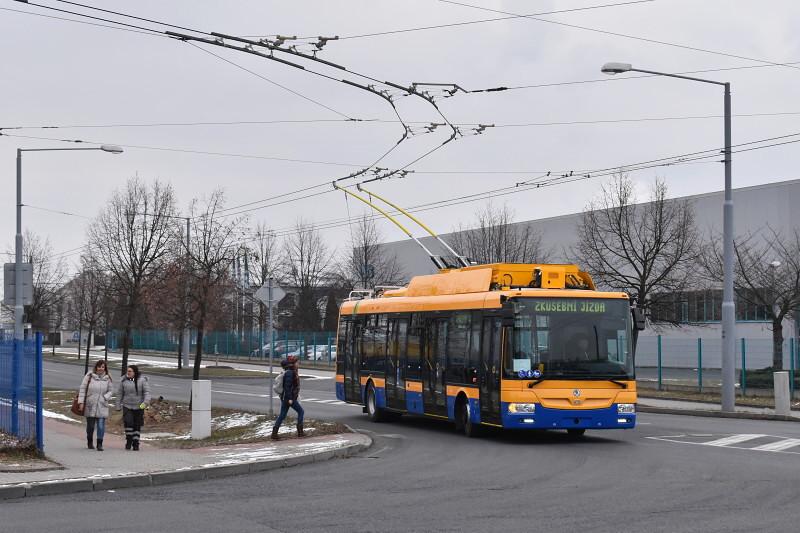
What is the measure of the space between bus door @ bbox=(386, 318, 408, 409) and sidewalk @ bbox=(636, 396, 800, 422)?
853cm

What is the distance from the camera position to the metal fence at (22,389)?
1741 centimetres

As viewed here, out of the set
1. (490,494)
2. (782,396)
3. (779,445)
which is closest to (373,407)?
(782,396)

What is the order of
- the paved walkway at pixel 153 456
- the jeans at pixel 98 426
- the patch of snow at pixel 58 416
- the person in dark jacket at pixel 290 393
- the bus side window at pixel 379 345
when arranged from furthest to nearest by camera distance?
1. the patch of snow at pixel 58 416
2. the bus side window at pixel 379 345
3. the person in dark jacket at pixel 290 393
4. the jeans at pixel 98 426
5. the paved walkway at pixel 153 456

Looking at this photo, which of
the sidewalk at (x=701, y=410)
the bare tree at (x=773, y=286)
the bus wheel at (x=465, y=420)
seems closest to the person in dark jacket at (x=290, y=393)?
the bus wheel at (x=465, y=420)

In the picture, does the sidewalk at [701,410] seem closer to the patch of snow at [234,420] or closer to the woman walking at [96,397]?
the patch of snow at [234,420]

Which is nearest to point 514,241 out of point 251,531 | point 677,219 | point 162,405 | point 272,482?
point 677,219

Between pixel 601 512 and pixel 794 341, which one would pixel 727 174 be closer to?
pixel 794 341

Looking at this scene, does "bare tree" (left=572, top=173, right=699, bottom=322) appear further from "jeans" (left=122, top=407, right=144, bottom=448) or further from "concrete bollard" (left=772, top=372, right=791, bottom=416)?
"jeans" (left=122, top=407, right=144, bottom=448)

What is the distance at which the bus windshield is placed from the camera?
65.7 ft

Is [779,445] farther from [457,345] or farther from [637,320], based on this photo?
[457,345]

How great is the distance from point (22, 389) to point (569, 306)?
9.24 metres

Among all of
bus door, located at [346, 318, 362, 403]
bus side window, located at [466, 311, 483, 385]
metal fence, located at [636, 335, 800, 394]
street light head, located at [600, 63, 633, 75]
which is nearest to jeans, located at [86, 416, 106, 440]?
bus side window, located at [466, 311, 483, 385]

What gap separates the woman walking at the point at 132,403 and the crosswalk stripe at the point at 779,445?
1014 centimetres

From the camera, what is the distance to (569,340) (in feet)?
66.2
